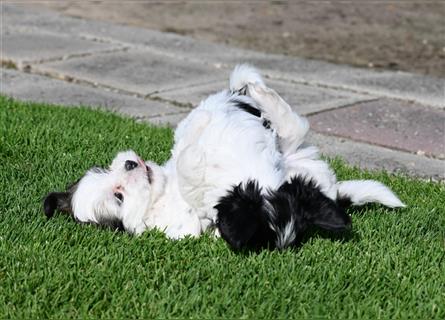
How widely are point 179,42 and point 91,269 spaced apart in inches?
255

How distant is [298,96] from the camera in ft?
27.2

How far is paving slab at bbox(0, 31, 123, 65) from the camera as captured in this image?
941 cm

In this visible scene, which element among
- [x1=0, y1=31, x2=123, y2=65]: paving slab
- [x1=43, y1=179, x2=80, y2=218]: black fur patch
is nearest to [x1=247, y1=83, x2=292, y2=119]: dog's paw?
[x1=43, y1=179, x2=80, y2=218]: black fur patch

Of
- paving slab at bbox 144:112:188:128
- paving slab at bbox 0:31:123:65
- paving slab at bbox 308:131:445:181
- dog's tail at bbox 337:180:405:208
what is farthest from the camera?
paving slab at bbox 0:31:123:65

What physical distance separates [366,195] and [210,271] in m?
1.17

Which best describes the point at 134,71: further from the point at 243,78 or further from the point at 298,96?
the point at 243,78

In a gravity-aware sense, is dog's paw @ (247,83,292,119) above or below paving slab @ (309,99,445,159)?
above

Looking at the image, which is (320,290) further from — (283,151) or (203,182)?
(283,151)

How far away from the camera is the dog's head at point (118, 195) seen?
471 cm

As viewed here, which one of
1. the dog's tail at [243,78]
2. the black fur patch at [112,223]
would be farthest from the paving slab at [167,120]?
the black fur patch at [112,223]

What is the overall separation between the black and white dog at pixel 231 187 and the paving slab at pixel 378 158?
1202 millimetres

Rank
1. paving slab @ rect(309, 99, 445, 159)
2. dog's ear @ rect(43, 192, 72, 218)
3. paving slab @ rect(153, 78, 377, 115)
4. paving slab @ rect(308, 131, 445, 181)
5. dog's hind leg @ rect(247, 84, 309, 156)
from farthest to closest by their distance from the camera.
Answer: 1. paving slab @ rect(153, 78, 377, 115)
2. paving slab @ rect(309, 99, 445, 159)
3. paving slab @ rect(308, 131, 445, 181)
4. dog's hind leg @ rect(247, 84, 309, 156)
5. dog's ear @ rect(43, 192, 72, 218)

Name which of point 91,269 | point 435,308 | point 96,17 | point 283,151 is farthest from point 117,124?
point 96,17

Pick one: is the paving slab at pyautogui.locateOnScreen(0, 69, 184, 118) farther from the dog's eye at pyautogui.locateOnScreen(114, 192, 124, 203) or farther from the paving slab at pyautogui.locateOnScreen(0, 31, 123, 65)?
the dog's eye at pyautogui.locateOnScreen(114, 192, 124, 203)
